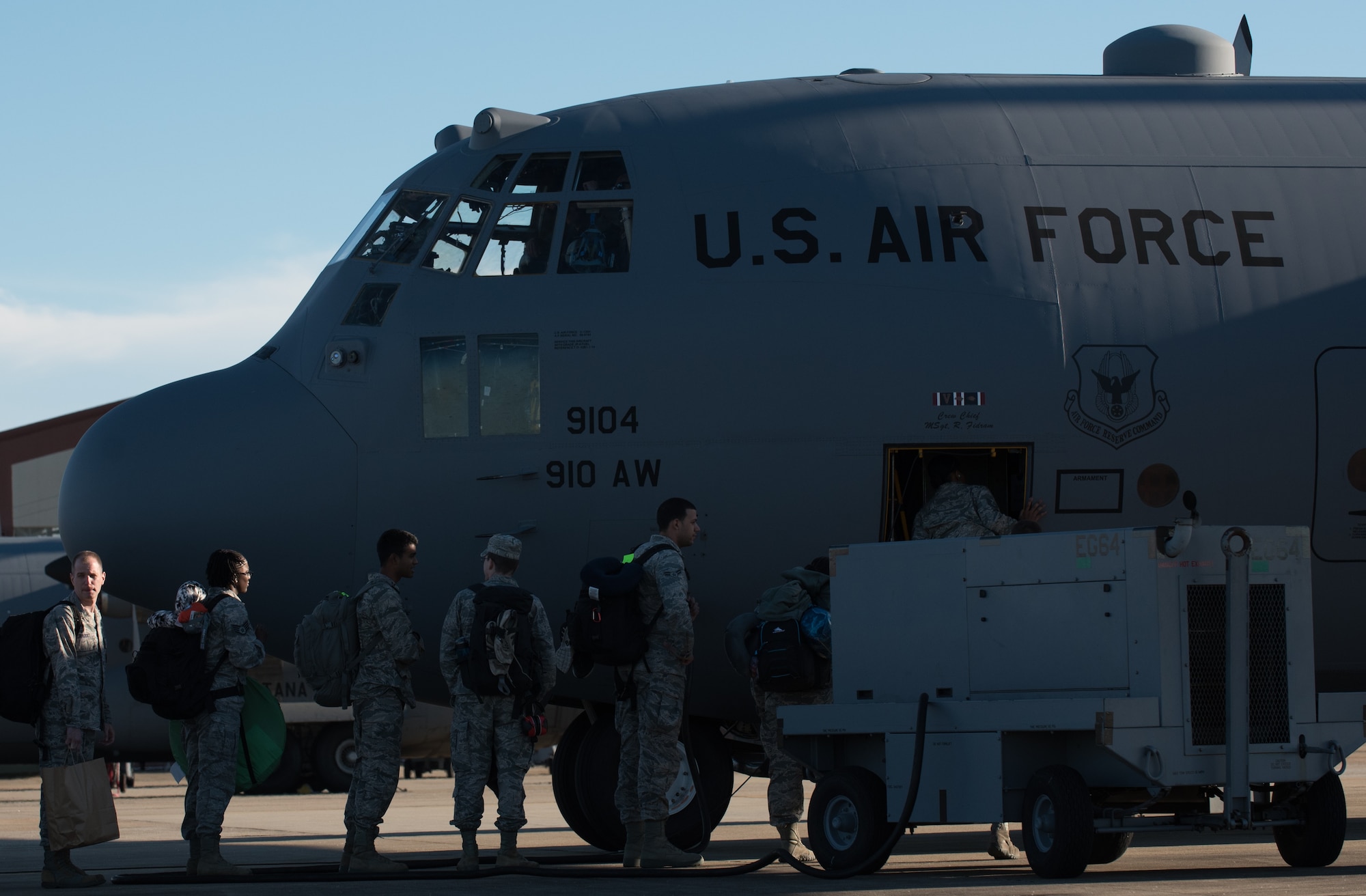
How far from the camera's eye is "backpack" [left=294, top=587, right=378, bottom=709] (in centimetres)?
948

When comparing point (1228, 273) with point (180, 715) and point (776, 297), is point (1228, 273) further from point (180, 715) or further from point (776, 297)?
point (180, 715)

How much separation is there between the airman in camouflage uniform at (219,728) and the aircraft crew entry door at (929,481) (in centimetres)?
398

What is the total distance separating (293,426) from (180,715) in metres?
2.01

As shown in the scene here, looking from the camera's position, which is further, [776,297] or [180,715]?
[776,297]

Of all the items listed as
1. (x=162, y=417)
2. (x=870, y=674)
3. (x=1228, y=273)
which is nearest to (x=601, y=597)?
(x=870, y=674)

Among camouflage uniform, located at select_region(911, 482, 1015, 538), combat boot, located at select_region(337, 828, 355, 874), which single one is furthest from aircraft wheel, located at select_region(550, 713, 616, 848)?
camouflage uniform, located at select_region(911, 482, 1015, 538)

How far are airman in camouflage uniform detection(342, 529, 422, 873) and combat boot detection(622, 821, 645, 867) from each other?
1.36 m

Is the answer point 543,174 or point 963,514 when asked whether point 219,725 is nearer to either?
point 543,174

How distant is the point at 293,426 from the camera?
1038 centimetres

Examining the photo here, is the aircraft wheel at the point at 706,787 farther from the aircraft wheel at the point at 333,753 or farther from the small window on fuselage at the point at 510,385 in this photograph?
the aircraft wheel at the point at 333,753

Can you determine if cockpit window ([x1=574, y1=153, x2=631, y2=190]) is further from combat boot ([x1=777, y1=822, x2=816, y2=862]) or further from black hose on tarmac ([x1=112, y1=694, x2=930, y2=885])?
combat boot ([x1=777, y1=822, x2=816, y2=862])

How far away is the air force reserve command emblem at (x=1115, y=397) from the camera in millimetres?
10281

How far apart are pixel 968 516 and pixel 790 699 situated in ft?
5.23

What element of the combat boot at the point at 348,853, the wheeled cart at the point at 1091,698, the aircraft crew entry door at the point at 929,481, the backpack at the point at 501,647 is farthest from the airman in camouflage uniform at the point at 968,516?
the combat boot at the point at 348,853
